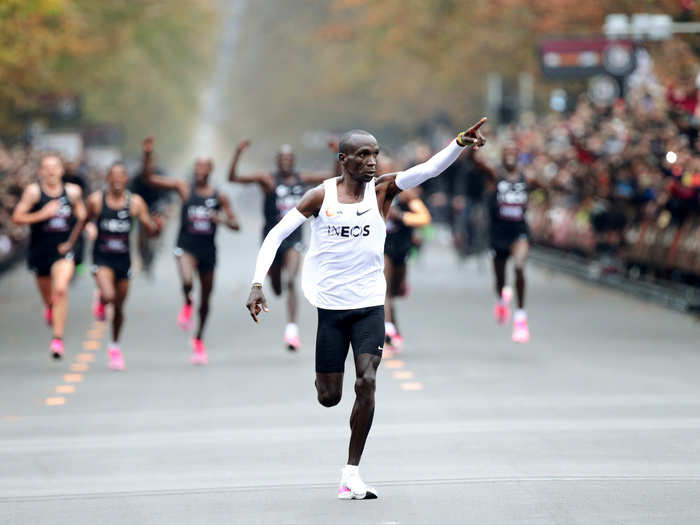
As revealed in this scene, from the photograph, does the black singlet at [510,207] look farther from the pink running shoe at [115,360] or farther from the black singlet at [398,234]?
the pink running shoe at [115,360]

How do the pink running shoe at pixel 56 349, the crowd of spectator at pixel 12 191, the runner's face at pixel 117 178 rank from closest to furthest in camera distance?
1. the runner's face at pixel 117 178
2. the pink running shoe at pixel 56 349
3. the crowd of spectator at pixel 12 191

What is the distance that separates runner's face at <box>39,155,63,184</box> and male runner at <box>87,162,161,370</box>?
0.88 metres

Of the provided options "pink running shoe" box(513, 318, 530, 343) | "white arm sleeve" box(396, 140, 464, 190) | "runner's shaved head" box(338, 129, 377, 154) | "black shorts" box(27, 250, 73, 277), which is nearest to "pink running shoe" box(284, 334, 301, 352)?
"black shorts" box(27, 250, 73, 277)

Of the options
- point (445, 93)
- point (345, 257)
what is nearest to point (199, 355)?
point (345, 257)

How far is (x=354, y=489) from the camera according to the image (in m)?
8.26

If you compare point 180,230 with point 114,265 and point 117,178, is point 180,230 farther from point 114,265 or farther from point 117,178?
point 117,178

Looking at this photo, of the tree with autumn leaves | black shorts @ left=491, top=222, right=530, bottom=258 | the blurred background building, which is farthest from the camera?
the tree with autumn leaves

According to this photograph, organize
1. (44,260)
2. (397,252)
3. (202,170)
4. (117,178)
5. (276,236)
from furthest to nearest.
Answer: (397,252)
(44,260)
(202,170)
(117,178)
(276,236)

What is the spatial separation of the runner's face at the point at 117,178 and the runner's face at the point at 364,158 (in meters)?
6.58

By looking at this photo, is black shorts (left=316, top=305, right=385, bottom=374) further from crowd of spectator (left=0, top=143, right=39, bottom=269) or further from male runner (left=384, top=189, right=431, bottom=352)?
crowd of spectator (left=0, top=143, right=39, bottom=269)

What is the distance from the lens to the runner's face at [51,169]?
15.7m

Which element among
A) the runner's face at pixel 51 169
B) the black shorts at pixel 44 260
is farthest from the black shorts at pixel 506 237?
the runner's face at pixel 51 169

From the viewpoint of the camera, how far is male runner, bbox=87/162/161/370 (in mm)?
14852

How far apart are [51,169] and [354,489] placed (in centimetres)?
820
